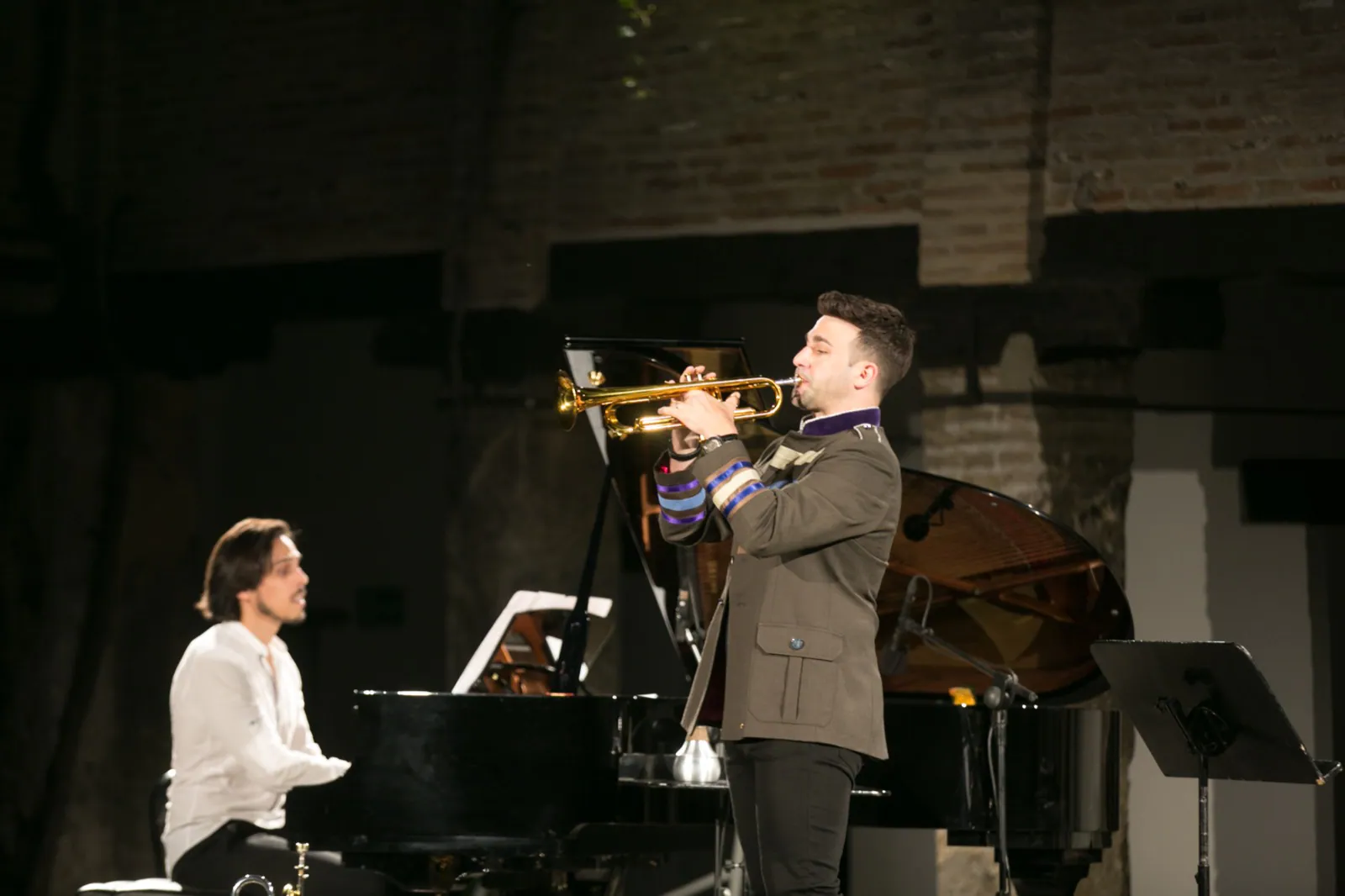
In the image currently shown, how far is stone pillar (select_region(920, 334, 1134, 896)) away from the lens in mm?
5910

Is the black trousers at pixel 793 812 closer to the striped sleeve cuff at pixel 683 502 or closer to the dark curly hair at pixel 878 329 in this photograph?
the striped sleeve cuff at pixel 683 502

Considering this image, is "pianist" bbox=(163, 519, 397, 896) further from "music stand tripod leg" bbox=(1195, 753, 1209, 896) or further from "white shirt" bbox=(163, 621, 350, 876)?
"music stand tripod leg" bbox=(1195, 753, 1209, 896)

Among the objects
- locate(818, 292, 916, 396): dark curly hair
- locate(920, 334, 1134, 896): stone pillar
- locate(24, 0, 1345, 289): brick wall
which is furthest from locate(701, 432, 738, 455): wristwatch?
locate(24, 0, 1345, 289): brick wall

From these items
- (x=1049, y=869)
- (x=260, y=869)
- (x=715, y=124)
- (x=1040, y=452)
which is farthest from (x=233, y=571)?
(x=715, y=124)

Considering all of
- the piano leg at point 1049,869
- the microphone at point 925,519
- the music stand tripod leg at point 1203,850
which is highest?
the microphone at point 925,519

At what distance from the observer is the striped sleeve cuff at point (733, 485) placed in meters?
2.71

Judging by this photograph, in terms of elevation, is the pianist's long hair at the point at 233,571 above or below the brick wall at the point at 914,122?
below

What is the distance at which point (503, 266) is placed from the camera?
680 cm

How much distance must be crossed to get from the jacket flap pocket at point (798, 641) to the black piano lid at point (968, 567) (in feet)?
5.05

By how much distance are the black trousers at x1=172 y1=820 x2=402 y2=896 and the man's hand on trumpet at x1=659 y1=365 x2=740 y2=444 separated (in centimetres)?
174

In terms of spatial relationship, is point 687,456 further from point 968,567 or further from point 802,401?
point 968,567

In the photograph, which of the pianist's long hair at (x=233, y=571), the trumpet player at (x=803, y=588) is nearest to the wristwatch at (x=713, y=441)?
the trumpet player at (x=803, y=588)

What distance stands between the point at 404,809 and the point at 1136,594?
3.07 meters

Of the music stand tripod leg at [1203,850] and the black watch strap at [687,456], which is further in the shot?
the music stand tripod leg at [1203,850]
